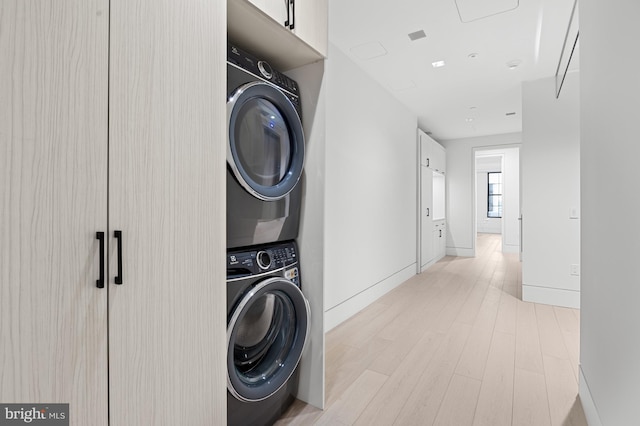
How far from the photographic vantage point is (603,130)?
1333mm

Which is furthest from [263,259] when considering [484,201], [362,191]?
[484,201]

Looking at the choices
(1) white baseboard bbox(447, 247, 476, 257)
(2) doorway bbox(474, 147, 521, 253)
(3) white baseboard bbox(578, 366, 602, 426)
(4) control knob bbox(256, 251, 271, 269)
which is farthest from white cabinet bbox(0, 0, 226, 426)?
(2) doorway bbox(474, 147, 521, 253)

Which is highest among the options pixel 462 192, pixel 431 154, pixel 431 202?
pixel 431 154

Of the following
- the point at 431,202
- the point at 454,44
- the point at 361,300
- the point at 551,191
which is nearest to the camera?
the point at 454,44

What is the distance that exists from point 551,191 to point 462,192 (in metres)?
3.26

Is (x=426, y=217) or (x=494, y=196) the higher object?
(x=494, y=196)

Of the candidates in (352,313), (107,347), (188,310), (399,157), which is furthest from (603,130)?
(399,157)

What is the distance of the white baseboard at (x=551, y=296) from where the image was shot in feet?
11.3

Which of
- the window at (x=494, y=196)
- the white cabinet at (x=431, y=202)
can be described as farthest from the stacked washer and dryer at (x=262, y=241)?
the window at (x=494, y=196)

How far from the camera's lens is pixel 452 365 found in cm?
217

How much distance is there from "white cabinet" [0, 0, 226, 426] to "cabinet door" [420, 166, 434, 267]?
180 inches

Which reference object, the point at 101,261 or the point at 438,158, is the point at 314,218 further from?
the point at 438,158

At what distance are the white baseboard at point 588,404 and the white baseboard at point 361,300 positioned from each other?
159cm

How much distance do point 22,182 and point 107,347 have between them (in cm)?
45
